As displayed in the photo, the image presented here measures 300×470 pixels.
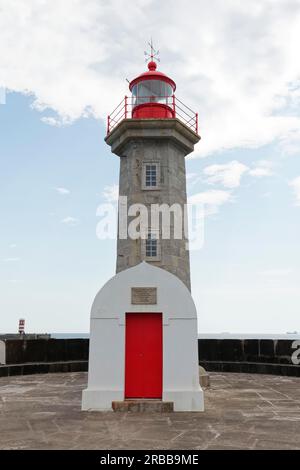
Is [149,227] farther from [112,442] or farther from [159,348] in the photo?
[112,442]

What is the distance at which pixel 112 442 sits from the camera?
6.10m

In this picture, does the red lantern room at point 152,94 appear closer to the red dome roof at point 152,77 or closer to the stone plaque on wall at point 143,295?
the red dome roof at point 152,77

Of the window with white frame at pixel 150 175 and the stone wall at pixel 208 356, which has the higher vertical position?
the window with white frame at pixel 150 175

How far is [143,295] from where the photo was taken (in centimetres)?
909

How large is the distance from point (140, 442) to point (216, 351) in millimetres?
11934

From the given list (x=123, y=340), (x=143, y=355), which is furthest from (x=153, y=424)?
(x=123, y=340)

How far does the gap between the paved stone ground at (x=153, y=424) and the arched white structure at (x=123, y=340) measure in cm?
44

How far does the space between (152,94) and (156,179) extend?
3624mm

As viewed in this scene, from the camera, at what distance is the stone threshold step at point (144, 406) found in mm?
8477

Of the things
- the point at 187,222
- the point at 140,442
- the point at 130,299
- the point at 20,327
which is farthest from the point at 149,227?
the point at 20,327

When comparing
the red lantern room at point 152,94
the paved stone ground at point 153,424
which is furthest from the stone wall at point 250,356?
the red lantern room at point 152,94

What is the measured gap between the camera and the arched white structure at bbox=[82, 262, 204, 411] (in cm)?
867

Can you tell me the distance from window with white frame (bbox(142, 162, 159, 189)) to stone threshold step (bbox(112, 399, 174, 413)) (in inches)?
289

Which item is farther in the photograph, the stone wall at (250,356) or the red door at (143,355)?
the stone wall at (250,356)
